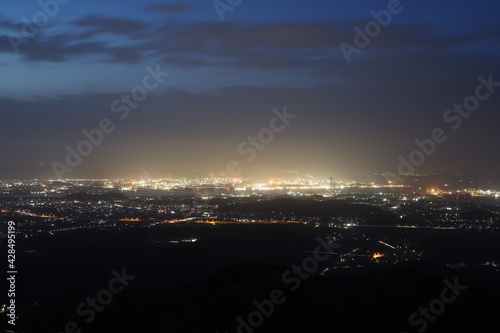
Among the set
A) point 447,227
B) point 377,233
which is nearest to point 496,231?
point 447,227

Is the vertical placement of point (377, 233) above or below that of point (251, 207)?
below

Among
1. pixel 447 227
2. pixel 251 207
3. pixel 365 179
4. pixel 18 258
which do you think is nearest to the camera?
pixel 18 258

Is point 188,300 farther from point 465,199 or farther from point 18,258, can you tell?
point 465,199

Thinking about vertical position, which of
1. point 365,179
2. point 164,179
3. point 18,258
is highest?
point 164,179

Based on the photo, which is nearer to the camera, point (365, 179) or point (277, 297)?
point (277, 297)

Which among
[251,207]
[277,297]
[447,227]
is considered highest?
[251,207]

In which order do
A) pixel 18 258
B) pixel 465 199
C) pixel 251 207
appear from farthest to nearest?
pixel 465 199
pixel 251 207
pixel 18 258

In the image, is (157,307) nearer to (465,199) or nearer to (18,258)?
(18,258)

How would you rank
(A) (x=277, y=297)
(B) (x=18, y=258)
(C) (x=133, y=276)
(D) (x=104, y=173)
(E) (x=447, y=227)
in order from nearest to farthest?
(A) (x=277, y=297)
(C) (x=133, y=276)
(B) (x=18, y=258)
(E) (x=447, y=227)
(D) (x=104, y=173)

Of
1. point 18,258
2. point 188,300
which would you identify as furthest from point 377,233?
point 188,300
